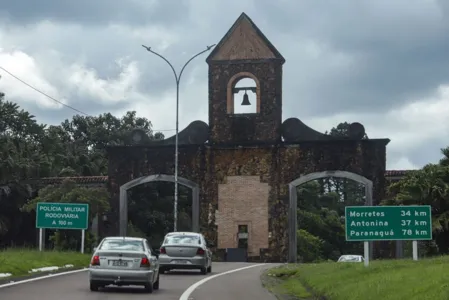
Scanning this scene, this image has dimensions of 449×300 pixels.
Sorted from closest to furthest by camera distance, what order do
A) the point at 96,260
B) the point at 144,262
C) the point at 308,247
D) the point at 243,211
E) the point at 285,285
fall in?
1. the point at 96,260
2. the point at 144,262
3. the point at 285,285
4. the point at 243,211
5. the point at 308,247

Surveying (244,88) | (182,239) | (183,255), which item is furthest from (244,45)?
(183,255)

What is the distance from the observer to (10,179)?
169 feet

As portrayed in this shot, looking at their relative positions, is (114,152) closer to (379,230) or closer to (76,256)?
(76,256)

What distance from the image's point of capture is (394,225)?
22.5m

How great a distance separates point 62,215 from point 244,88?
1696 centimetres

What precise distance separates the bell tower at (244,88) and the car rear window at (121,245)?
90.6 ft

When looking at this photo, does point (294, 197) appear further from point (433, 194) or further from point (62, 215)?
point (433, 194)

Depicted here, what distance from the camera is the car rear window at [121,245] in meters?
20.4

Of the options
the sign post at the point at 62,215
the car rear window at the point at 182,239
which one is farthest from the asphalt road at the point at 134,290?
the sign post at the point at 62,215

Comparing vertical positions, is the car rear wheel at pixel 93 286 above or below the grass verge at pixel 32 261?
below

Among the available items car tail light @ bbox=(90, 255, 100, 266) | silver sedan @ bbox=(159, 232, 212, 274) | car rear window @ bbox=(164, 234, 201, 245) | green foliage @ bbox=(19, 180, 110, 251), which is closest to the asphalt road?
car tail light @ bbox=(90, 255, 100, 266)

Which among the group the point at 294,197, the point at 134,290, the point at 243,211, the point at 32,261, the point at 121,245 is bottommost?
the point at 134,290

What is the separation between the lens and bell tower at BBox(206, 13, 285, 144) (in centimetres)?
4816

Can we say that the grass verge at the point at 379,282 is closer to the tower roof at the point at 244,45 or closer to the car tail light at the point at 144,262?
the car tail light at the point at 144,262
